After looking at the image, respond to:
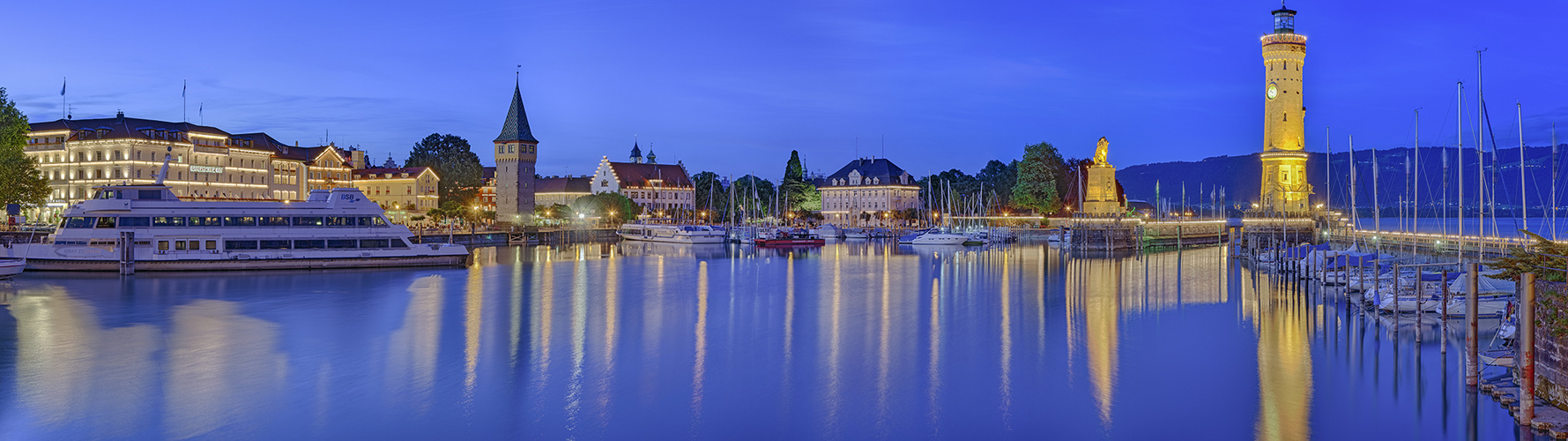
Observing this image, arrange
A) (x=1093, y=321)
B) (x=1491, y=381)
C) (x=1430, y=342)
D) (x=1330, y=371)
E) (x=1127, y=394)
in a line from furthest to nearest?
1. (x=1093, y=321)
2. (x=1430, y=342)
3. (x=1330, y=371)
4. (x=1127, y=394)
5. (x=1491, y=381)

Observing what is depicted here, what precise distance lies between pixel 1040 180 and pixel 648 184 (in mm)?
59826

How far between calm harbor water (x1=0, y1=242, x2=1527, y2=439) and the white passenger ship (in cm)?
309

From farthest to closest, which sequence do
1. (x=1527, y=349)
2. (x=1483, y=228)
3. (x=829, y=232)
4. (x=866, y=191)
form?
(x=866, y=191)
(x=829, y=232)
(x=1483, y=228)
(x=1527, y=349)

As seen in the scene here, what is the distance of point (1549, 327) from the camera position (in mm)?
15648

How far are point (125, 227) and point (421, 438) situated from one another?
3935 centimetres

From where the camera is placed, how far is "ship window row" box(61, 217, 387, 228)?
47.5 meters

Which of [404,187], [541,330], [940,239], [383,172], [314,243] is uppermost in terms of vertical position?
[383,172]

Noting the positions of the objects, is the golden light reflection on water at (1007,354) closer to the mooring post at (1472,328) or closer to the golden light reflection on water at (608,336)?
the golden light reflection on water at (608,336)

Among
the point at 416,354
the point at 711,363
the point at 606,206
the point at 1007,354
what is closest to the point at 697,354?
the point at 711,363

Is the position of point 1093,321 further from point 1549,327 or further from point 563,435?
point 563,435

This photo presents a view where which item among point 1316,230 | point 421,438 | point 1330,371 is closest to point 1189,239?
point 1316,230

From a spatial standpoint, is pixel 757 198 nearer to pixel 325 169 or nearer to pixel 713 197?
pixel 713 197

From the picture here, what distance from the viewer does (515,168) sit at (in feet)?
347

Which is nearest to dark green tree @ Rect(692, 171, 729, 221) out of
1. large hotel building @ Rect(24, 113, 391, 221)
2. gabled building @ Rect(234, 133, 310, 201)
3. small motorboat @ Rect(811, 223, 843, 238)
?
small motorboat @ Rect(811, 223, 843, 238)
